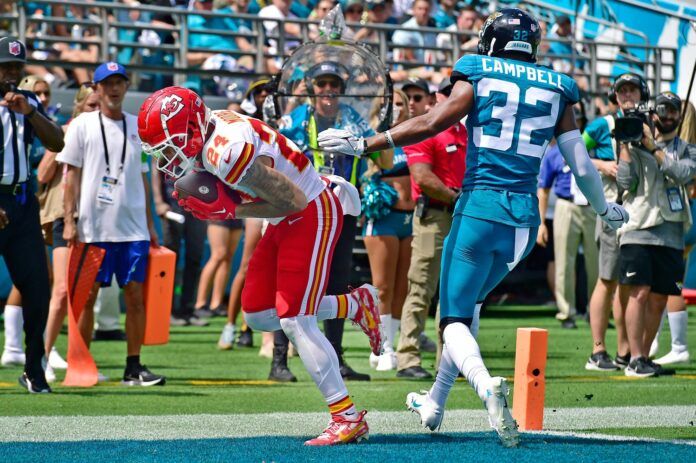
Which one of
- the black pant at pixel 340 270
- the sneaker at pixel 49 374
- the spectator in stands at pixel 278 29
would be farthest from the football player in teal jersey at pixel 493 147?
the spectator in stands at pixel 278 29

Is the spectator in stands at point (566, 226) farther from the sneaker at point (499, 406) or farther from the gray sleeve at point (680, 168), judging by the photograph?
the sneaker at point (499, 406)

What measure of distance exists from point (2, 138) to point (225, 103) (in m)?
7.14

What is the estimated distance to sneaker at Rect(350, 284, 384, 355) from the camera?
23.5ft

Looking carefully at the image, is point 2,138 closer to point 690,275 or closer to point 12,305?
point 12,305

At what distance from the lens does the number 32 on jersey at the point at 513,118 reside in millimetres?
6254

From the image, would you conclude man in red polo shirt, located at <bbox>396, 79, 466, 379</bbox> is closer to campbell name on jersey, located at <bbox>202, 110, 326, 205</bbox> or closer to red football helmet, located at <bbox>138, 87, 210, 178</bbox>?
campbell name on jersey, located at <bbox>202, 110, 326, 205</bbox>

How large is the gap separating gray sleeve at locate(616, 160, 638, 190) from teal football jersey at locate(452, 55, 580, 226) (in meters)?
3.71

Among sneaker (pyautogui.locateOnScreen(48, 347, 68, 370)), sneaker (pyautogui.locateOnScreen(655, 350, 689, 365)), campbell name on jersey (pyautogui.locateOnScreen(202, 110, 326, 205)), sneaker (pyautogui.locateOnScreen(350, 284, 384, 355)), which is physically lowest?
sneaker (pyautogui.locateOnScreen(48, 347, 68, 370))

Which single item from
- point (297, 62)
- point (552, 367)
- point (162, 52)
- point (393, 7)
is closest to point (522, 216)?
point (297, 62)

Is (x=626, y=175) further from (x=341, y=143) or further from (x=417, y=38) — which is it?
(x=417, y=38)

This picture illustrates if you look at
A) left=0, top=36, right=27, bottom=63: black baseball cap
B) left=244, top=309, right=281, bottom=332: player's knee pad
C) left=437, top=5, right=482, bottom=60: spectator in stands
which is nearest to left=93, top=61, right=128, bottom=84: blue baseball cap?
left=0, top=36, right=27, bottom=63: black baseball cap

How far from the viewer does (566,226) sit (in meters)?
13.6

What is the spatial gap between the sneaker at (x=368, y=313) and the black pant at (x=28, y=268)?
8.00ft

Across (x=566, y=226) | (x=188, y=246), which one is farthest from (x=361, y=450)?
(x=188, y=246)
